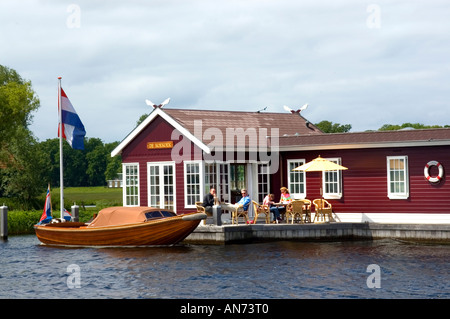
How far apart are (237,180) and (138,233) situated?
18.3 feet

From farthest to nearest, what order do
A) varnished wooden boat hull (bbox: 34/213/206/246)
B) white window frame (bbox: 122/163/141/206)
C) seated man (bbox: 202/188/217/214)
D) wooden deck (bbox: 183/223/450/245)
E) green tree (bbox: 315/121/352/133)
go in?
green tree (bbox: 315/121/352/133), white window frame (bbox: 122/163/141/206), seated man (bbox: 202/188/217/214), wooden deck (bbox: 183/223/450/245), varnished wooden boat hull (bbox: 34/213/206/246)

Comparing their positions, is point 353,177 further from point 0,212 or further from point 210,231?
point 0,212

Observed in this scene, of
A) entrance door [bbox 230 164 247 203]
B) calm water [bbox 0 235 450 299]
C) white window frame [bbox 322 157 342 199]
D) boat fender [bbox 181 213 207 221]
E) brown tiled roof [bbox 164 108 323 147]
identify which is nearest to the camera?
calm water [bbox 0 235 450 299]

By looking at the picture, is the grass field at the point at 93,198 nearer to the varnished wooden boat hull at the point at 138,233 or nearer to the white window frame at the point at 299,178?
the varnished wooden boat hull at the point at 138,233

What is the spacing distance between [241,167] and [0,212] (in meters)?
10.9

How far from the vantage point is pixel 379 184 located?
92.8ft

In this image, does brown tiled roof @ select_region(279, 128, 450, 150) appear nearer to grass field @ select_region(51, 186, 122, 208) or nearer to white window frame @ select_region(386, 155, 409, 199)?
white window frame @ select_region(386, 155, 409, 199)

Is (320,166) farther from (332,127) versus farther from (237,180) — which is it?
(332,127)

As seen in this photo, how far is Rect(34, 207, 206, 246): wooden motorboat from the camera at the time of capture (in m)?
26.4

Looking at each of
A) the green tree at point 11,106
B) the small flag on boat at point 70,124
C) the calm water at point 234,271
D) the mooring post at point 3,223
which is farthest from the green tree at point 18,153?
the calm water at point 234,271

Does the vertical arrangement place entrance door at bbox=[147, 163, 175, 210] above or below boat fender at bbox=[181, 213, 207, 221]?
above

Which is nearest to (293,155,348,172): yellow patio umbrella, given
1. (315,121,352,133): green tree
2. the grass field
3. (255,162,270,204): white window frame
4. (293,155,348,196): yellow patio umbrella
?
(293,155,348,196): yellow patio umbrella

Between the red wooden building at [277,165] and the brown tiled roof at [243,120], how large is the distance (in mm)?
61

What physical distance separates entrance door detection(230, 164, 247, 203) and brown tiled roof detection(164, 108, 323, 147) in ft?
4.80
